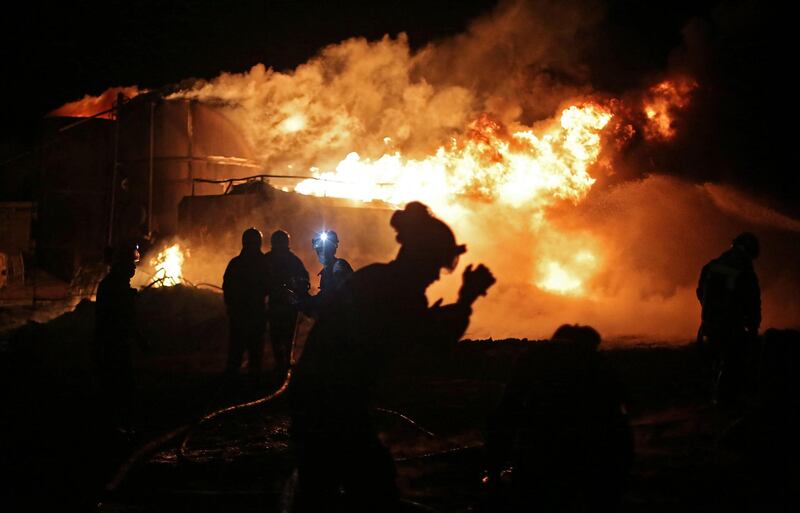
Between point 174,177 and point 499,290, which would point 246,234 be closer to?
point 499,290

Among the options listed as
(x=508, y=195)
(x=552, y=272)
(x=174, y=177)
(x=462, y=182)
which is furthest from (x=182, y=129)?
(x=552, y=272)

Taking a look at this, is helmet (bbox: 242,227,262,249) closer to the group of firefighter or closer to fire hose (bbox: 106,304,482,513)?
fire hose (bbox: 106,304,482,513)

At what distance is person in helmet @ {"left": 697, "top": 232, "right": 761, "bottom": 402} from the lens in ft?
24.1

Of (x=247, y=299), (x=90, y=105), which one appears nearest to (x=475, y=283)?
(x=247, y=299)

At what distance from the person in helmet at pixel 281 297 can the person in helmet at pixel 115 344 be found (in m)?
2.56

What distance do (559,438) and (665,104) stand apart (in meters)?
19.6

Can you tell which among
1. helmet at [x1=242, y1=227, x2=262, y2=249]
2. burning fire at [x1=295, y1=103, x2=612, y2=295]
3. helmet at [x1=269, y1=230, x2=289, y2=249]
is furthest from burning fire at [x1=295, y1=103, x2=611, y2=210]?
helmet at [x1=242, y1=227, x2=262, y2=249]

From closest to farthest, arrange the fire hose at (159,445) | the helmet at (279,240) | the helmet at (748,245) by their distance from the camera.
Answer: the fire hose at (159,445) < the helmet at (748,245) < the helmet at (279,240)

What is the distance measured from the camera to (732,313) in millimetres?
7383

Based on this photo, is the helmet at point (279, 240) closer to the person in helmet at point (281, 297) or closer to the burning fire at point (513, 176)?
the person in helmet at point (281, 297)

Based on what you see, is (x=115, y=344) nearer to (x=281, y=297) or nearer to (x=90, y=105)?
(x=281, y=297)

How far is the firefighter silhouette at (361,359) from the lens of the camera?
9.52 feet

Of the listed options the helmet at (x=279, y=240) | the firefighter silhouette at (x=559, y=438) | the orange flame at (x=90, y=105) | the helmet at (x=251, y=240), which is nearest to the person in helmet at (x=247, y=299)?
the helmet at (x=251, y=240)

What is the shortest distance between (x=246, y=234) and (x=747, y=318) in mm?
6206
